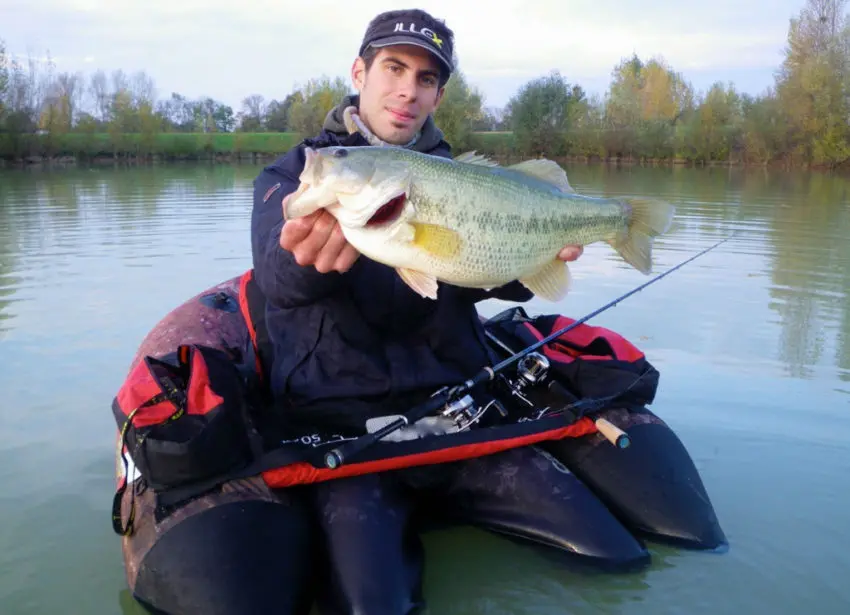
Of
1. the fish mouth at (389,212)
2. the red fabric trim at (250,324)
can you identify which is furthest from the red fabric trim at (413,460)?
the fish mouth at (389,212)

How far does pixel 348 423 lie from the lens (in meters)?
3.80

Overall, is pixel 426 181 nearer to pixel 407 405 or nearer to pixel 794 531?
pixel 407 405

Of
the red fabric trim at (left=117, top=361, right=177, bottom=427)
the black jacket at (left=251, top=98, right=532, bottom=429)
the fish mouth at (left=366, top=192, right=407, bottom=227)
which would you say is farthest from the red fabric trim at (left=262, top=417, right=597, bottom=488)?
the fish mouth at (left=366, top=192, right=407, bottom=227)

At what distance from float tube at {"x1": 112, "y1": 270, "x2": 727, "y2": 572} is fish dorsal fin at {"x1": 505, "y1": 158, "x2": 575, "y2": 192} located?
124 centimetres

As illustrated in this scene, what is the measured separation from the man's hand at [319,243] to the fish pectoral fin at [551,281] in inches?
35.5

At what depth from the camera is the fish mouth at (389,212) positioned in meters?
2.89

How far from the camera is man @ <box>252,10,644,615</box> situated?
11.5ft

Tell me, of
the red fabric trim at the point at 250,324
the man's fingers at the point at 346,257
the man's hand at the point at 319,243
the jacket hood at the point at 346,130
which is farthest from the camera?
the red fabric trim at the point at 250,324

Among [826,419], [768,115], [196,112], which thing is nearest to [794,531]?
[826,419]

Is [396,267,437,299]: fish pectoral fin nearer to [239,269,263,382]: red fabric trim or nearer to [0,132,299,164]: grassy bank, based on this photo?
[239,269,263,382]: red fabric trim

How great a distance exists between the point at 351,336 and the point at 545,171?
121 centimetres

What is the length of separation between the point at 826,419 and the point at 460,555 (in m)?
3.08

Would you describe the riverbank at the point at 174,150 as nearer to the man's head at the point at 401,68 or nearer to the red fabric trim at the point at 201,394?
the man's head at the point at 401,68

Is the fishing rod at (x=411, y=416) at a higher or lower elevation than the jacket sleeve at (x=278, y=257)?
lower
